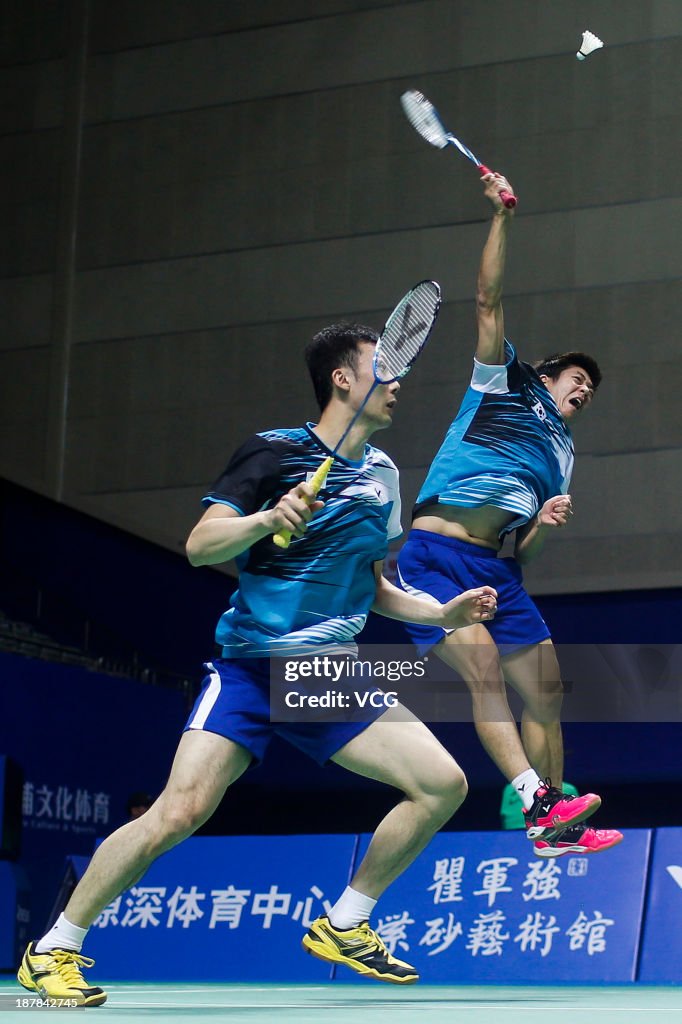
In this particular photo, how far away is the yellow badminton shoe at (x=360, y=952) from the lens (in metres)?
4.33

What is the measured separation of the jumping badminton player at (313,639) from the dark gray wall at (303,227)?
8.81m

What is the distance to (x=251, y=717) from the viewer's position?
407 centimetres

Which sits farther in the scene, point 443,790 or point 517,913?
point 517,913

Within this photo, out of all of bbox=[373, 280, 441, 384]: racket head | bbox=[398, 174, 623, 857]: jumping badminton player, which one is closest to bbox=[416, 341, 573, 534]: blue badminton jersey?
bbox=[398, 174, 623, 857]: jumping badminton player

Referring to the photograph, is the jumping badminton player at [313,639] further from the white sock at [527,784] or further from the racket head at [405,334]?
the white sock at [527,784]

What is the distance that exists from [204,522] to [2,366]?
40.0 feet

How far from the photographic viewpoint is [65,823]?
1143 centimetres

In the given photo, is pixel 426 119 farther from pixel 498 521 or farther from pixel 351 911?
pixel 351 911

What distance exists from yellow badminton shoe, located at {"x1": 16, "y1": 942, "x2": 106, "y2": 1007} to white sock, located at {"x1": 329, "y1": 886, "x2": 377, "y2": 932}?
0.78 meters

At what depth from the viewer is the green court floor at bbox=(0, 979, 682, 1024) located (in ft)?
11.7

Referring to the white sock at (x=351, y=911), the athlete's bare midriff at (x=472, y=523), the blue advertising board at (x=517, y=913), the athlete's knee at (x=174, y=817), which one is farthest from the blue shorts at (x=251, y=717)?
the blue advertising board at (x=517, y=913)

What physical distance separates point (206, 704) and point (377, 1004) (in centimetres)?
111

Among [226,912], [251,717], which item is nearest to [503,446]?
[251,717]

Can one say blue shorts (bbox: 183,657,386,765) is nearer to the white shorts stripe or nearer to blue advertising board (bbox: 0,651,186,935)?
the white shorts stripe
